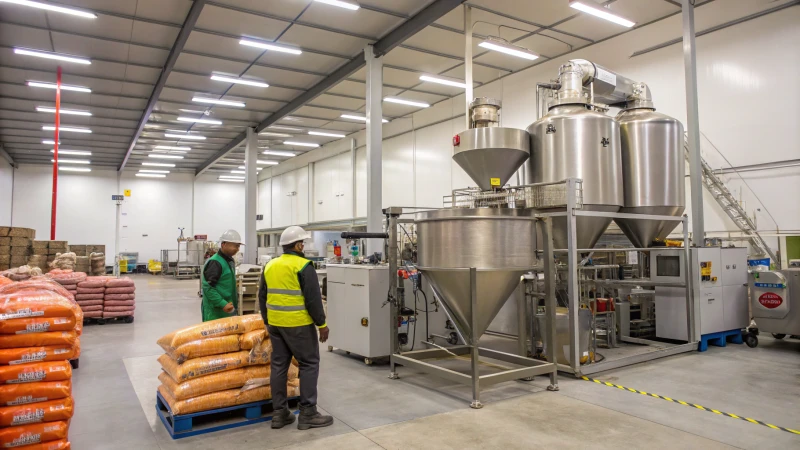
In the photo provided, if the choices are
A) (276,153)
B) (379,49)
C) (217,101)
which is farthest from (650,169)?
(276,153)

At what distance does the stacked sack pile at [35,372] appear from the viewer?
327 centimetres

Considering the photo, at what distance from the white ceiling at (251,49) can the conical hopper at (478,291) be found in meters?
6.53

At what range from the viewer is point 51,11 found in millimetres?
9531

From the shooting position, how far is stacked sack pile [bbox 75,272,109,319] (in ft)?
32.4

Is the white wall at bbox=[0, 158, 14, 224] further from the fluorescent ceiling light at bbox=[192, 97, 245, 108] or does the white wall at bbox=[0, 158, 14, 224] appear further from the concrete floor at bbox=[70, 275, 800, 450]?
the concrete floor at bbox=[70, 275, 800, 450]

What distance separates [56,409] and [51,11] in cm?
924

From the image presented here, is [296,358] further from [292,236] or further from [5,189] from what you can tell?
[5,189]

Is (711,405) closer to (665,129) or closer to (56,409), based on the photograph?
(665,129)

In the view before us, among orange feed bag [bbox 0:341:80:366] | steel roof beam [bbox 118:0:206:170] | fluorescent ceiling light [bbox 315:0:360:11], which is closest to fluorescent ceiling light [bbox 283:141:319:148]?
steel roof beam [bbox 118:0:206:170]

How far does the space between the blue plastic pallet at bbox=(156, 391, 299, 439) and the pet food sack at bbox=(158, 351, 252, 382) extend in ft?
0.97

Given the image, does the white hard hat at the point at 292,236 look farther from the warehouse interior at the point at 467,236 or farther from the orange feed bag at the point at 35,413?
the orange feed bag at the point at 35,413

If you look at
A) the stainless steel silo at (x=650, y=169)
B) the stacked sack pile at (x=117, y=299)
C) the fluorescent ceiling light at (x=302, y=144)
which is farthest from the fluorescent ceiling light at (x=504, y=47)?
the fluorescent ceiling light at (x=302, y=144)

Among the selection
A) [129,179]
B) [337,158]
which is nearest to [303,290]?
[337,158]

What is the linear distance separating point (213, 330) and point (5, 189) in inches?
1009
